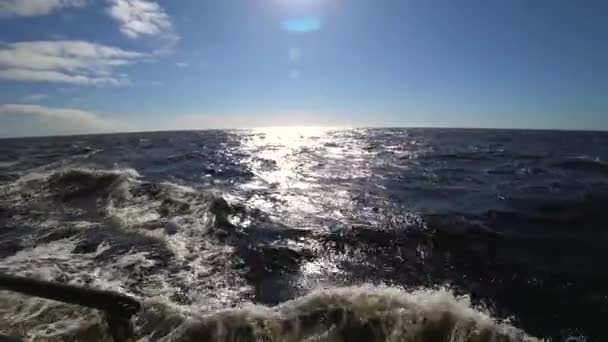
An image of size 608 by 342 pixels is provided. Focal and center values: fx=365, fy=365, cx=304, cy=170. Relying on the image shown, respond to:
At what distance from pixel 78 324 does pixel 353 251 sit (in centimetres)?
555

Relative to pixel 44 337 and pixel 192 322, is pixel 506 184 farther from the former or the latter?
pixel 44 337

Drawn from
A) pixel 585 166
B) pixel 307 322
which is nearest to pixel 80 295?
pixel 307 322

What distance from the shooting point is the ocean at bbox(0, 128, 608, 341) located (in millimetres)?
5176

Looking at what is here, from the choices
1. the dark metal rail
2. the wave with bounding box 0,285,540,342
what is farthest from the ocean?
the dark metal rail

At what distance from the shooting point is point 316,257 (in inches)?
325

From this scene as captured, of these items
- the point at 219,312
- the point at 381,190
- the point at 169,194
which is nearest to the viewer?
the point at 219,312

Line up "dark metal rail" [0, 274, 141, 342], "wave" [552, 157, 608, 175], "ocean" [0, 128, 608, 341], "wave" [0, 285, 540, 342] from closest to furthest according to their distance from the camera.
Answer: "dark metal rail" [0, 274, 141, 342]
"wave" [0, 285, 540, 342]
"ocean" [0, 128, 608, 341]
"wave" [552, 157, 608, 175]

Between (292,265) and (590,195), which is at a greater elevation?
(590,195)

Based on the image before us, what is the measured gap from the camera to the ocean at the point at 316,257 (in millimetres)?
5176

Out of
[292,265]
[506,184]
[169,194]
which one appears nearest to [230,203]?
[169,194]

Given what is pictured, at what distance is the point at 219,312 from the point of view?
5.38m

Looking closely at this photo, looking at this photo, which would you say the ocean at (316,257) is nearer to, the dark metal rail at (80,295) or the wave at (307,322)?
the wave at (307,322)

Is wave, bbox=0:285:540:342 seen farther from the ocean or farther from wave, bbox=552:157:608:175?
wave, bbox=552:157:608:175

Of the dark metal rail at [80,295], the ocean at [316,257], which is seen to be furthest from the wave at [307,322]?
the dark metal rail at [80,295]
